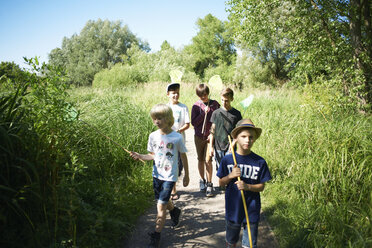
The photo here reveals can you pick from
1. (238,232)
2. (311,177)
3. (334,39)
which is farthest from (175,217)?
(334,39)

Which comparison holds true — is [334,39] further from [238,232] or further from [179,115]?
[238,232]

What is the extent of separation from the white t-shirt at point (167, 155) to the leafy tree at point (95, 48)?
144ft

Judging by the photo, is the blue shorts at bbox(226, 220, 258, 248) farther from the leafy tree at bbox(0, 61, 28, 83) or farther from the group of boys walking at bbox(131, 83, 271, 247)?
the leafy tree at bbox(0, 61, 28, 83)

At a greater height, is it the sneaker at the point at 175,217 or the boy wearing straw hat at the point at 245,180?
the boy wearing straw hat at the point at 245,180

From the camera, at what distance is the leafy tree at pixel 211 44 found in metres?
44.0

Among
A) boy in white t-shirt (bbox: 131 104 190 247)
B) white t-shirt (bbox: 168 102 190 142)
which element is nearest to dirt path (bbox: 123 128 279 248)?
boy in white t-shirt (bbox: 131 104 190 247)

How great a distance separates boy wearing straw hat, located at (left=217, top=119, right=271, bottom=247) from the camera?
2.04m

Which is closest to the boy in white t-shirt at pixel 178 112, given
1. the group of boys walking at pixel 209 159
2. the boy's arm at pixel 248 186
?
the group of boys walking at pixel 209 159

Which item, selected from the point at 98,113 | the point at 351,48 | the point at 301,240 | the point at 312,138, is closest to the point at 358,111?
the point at 351,48

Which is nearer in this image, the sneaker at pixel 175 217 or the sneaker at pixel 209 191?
the sneaker at pixel 175 217

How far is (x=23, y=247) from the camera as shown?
1.96m

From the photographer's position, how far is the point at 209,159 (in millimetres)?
3883

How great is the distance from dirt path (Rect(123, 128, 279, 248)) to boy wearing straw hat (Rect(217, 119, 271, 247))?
2.27 ft

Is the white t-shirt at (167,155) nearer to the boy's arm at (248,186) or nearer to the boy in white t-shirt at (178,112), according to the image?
the boy's arm at (248,186)
